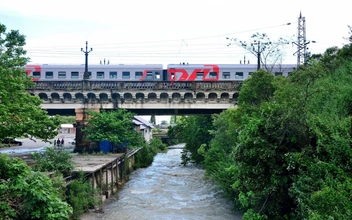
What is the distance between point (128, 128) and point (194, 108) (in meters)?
6.17

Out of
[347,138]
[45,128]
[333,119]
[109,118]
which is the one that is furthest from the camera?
[109,118]

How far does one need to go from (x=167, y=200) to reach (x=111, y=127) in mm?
9596

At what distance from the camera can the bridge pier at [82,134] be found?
102 feet

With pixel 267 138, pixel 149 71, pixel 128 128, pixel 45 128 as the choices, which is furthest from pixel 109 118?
pixel 267 138

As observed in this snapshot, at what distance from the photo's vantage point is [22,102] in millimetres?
13820

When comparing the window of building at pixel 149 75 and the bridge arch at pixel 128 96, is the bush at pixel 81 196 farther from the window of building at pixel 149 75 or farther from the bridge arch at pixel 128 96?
the window of building at pixel 149 75

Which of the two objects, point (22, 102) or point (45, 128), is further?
point (45, 128)

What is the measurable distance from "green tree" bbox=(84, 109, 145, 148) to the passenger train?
4729mm

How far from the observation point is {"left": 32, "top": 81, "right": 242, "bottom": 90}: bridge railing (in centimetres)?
3081

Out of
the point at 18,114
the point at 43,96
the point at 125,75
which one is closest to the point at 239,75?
the point at 125,75

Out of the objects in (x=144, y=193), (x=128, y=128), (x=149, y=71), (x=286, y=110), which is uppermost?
(x=149, y=71)

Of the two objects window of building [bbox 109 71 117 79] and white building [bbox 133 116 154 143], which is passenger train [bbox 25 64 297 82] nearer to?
window of building [bbox 109 71 117 79]

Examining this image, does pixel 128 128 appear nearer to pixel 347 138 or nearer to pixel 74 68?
pixel 74 68

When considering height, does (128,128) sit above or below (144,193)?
above
